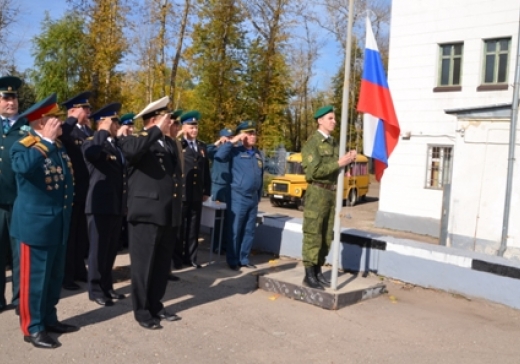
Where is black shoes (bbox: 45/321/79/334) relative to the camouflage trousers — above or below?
below

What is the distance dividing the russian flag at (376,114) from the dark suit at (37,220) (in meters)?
3.16

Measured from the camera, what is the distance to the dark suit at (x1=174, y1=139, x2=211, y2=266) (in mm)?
7652

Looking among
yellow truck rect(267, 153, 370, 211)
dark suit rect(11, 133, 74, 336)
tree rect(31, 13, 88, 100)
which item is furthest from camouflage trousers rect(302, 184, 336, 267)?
tree rect(31, 13, 88, 100)

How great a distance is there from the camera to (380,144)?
6.11m

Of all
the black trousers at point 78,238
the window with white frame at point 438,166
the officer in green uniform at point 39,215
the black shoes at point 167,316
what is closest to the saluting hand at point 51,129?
the officer in green uniform at point 39,215

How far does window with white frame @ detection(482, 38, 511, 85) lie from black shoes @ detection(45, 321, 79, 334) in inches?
498

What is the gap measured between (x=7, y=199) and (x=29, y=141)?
1.18m

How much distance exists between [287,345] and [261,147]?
18.5m

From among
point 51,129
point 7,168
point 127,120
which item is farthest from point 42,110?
point 127,120

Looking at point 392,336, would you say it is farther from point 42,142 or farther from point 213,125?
point 213,125

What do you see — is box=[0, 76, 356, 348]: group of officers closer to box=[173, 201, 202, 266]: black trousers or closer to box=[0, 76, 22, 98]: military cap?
box=[0, 76, 22, 98]: military cap

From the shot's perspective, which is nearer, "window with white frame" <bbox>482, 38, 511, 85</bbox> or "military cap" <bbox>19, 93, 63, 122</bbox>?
"military cap" <bbox>19, 93, 63, 122</bbox>

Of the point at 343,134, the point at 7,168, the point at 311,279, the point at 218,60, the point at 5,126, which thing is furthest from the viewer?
the point at 218,60

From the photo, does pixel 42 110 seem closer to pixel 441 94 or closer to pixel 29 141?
pixel 29 141
